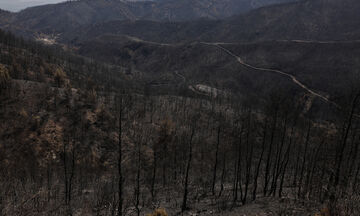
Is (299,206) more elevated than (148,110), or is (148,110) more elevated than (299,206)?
(299,206)

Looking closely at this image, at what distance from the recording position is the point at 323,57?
6078 inches

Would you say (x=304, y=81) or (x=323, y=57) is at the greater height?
(x=323, y=57)

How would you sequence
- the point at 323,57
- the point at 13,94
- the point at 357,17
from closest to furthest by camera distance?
the point at 13,94, the point at 323,57, the point at 357,17

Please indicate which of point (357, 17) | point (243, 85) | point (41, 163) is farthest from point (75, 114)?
point (357, 17)

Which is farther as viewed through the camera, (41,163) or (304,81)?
(304,81)

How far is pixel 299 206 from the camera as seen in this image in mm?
20016

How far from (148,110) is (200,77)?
349 feet

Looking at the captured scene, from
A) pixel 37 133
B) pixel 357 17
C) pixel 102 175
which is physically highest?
pixel 357 17

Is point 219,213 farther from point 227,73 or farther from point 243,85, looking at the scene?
point 227,73

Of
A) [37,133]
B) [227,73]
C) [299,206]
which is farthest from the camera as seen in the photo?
[227,73]

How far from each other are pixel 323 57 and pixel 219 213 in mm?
166385

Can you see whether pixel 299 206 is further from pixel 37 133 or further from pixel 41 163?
pixel 37 133

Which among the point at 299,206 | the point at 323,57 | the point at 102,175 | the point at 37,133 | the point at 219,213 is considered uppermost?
the point at 323,57

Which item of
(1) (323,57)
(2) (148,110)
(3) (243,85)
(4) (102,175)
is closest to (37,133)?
(4) (102,175)
